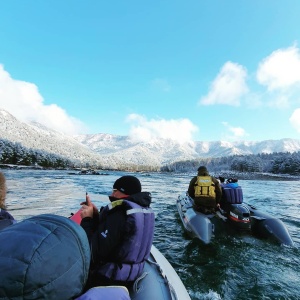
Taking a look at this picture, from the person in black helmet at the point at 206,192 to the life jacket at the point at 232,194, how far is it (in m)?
0.22

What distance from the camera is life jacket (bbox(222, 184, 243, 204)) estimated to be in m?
9.30

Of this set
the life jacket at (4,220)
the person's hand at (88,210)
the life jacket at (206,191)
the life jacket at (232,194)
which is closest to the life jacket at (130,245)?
the person's hand at (88,210)

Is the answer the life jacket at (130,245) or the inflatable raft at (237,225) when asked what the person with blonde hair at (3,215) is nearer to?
the life jacket at (130,245)

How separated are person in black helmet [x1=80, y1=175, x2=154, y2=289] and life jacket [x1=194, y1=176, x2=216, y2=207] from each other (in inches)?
253

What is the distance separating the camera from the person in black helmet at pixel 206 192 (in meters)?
9.35

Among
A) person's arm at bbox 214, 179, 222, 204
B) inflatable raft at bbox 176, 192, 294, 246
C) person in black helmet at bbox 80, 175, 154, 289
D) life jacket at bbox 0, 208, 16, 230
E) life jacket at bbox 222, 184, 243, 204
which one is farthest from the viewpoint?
person's arm at bbox 214, 179, 222, 204

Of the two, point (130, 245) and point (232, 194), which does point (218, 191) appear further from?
point (130, 245)

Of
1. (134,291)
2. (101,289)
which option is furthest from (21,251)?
(134,291)

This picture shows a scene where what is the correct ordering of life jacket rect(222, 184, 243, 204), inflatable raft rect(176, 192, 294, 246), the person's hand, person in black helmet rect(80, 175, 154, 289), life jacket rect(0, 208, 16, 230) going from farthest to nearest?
1. life jacket rect(222, 184, 243, 204)
2. inflatable raft rect(176, 192, 294, 246)
3. the person's hand
4. life jacket rect(0, 208, 16, 230)
5. person in black helmet rect(80, 175, 154, 289)

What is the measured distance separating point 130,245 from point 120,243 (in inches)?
4.6

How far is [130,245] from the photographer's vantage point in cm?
300

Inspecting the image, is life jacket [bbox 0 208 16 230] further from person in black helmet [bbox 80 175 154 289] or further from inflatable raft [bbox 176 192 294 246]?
inflatable raft [bbox 176 192 294 246]

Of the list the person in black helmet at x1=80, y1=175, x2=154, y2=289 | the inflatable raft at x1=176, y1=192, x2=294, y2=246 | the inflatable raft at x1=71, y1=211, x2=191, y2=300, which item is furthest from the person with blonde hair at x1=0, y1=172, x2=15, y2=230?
the inflatable raft at x1=176, y1=192, x2=294, y2=246

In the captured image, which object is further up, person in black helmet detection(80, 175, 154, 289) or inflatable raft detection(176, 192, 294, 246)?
person in black helmet detection(80, 175, 154, 289)
